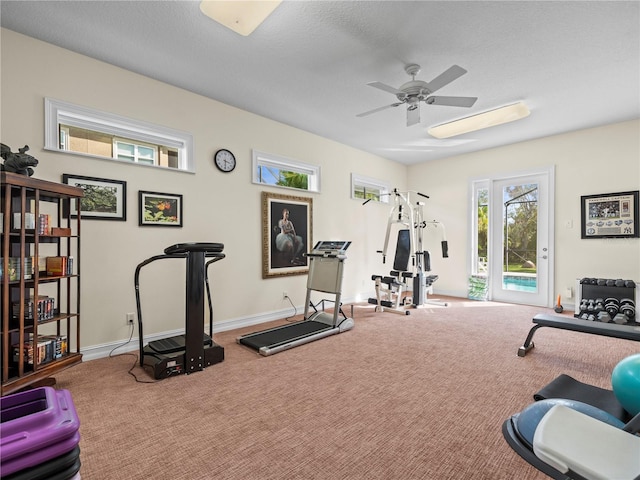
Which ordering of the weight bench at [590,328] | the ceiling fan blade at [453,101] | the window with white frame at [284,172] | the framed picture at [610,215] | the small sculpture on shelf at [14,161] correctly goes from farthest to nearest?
the framed picture at [610,215]
the window with white frame at [284,172]
the ceiling fan blade at [453,101]
the weight bench at [590,328]
the small sculpture on shelf at [14,161]

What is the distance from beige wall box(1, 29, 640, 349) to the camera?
2934 millimetres

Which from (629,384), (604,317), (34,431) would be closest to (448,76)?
(629,384)

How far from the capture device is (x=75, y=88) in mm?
3004

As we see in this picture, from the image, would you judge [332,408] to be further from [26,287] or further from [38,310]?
[26,287]

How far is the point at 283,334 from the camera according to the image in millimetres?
3729

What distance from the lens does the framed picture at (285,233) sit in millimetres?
4516

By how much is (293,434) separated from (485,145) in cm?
577

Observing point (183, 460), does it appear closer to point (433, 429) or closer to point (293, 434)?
point (293, 434)

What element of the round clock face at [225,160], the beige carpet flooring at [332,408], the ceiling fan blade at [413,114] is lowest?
the beige carpet flooring at [332,408]

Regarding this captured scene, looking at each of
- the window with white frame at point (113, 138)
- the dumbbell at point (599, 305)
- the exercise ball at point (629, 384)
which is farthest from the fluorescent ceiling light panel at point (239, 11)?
the dumbbell at point (599, 305)

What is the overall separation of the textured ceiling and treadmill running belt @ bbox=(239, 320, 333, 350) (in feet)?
9.21

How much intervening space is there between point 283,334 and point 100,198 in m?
2.36

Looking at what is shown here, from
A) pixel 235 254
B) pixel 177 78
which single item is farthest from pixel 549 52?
pixel 235 254

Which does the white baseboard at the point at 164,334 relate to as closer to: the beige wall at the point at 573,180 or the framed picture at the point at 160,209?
the framed picture at the point at 160,209
